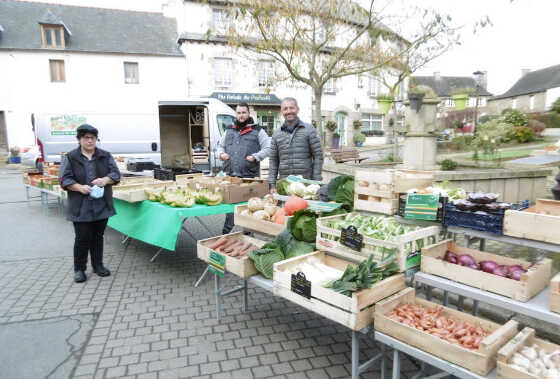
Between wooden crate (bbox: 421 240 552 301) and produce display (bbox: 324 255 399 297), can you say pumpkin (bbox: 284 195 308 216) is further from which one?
wooden crate (bbox: 421 240 552 301)

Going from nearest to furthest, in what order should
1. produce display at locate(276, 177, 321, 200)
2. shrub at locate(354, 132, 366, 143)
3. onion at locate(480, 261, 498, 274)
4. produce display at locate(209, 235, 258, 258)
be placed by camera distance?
onion at locate(480, 261, 498, 274)
produce display at locate(209, 235, 258, 258)
produce display at locate(276, 177, 321, 200)
shrub at locate(354, 132, 366, 143)

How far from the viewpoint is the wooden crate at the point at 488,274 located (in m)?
2.13

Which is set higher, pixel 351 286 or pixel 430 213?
pixel 430 213

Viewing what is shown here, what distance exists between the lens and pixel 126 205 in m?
5.27

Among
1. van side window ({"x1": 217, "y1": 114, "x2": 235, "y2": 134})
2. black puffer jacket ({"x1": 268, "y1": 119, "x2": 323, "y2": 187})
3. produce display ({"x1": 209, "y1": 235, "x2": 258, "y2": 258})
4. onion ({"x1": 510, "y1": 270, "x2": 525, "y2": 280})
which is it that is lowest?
produce display ({"x1": 209, "y1": 235, "x2": 258, "y2": 258})

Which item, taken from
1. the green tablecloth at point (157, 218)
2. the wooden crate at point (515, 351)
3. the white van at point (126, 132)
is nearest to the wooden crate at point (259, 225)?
the green tablecloth at point (157, 218)

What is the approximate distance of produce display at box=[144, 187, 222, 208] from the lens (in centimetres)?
440

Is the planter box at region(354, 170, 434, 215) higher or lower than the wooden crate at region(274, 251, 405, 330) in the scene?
higher

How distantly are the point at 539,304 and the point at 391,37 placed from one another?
643cm

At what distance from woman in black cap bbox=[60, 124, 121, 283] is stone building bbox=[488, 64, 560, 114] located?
46337 mm

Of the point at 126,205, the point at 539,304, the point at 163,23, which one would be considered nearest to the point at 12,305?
the point at 126,205

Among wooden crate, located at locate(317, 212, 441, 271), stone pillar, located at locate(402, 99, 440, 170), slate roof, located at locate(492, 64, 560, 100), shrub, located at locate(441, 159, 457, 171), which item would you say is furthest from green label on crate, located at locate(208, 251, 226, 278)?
slate roof, located at locate(492, 64, 560, 100)

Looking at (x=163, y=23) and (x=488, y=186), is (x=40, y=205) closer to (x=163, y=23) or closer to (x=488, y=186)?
(x=488, y=186)

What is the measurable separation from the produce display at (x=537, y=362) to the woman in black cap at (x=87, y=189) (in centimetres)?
423
